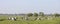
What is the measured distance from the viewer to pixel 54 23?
25281 mm

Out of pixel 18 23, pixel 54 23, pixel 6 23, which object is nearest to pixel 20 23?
pixel 18 23

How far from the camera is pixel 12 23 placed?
24422 millimetres

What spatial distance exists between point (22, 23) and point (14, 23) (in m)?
1.07

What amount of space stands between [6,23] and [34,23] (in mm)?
3703

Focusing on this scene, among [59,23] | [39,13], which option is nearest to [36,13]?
[39,13]

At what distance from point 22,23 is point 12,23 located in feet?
4.41

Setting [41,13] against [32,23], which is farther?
[41,13]

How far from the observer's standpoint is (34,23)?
2478 centimetres

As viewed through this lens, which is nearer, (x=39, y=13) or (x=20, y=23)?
(x=20, y=23)

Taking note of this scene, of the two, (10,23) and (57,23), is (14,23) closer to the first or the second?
(10,23)

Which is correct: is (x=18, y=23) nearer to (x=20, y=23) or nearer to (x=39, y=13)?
(x=20, y=23)

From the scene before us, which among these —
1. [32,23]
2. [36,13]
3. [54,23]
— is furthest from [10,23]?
[36,13]

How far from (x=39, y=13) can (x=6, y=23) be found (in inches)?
1328

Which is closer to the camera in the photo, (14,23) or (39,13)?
(14,23)
